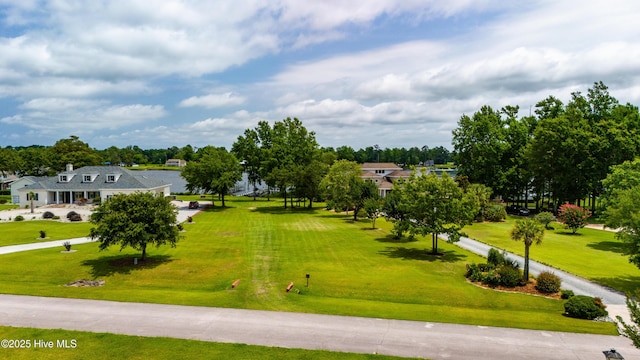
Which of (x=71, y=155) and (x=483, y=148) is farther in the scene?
(x=71, y=155)

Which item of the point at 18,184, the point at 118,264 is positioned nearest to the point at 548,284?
the point at 118,264

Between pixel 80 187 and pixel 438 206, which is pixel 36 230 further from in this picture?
pixel 438 206

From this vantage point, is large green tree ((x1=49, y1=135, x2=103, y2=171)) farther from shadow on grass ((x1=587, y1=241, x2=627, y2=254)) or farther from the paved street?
shadow on grass ((x1=587, y1=241, x2=627, y2=254))

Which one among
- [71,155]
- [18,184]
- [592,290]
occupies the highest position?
[71,155]

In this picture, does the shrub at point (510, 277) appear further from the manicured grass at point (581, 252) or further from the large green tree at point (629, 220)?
the large green tree at point (629, 220)

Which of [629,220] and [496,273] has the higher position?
[629,220]

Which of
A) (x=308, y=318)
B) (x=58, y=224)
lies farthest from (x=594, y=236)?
(x=58, y=224)

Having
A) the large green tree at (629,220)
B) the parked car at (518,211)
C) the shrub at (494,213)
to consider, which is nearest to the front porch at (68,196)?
the shrub at (494,213)
